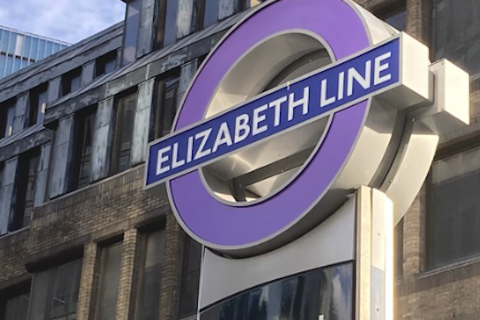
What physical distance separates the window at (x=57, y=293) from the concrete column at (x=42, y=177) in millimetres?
2154

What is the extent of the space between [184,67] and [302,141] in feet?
53.7

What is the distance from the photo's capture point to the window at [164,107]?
27686 millimetres

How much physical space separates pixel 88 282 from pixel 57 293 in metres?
1.62

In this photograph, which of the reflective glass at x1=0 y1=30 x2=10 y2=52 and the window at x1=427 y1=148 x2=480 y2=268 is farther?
the reflective glass at x1=0 y1=30 x2=10 y2=52

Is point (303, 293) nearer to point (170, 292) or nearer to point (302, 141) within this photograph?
point (302, 141)

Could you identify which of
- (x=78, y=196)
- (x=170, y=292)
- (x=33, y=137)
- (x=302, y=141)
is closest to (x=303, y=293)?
(x=302, y=141)

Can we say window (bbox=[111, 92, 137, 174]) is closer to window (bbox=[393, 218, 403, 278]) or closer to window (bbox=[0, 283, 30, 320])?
window (bbox=[0, 283, 30, 320])

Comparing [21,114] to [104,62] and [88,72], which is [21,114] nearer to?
[88,72]

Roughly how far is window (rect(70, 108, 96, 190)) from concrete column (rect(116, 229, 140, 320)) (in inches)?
125

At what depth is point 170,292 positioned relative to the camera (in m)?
25.8

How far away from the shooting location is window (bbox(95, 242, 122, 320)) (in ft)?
90.1

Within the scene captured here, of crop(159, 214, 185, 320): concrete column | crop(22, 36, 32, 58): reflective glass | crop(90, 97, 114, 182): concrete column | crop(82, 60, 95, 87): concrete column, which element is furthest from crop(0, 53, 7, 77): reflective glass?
crop(159, 214, 185, 320): concrete column

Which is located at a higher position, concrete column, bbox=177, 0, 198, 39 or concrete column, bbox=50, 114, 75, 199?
concrete column, bbox=177, 0, 198, 39

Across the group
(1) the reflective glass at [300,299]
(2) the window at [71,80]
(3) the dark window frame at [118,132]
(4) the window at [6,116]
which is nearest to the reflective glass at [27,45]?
(4) the window at [6,116]
